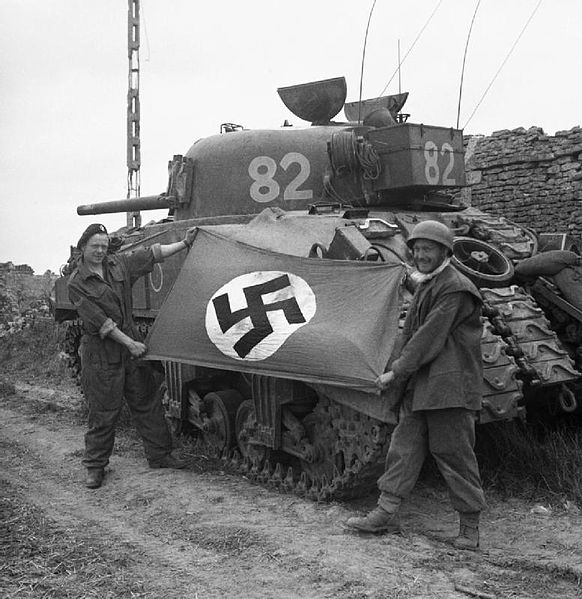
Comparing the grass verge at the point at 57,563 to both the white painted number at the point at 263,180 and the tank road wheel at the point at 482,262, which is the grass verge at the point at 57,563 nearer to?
the tank road wheel at the point at 482,262

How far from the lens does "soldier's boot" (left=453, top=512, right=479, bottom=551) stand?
4.77 m

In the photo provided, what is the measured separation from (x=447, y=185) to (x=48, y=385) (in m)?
7.14

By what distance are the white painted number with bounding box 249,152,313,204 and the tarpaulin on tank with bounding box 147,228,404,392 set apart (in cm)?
94

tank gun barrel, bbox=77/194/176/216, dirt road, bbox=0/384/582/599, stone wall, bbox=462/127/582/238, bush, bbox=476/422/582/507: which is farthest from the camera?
stone wall, bbox=462/127/582/238

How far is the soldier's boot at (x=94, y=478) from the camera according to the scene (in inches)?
258

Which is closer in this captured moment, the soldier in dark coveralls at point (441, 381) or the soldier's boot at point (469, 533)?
the soldier in dark coveralls at point (441, 381)

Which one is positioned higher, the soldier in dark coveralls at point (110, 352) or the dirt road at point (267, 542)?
the soldier in dark coveralls at point (110, 352)

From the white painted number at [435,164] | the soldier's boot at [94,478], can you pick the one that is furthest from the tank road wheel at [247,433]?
the white painted number at [435,164]

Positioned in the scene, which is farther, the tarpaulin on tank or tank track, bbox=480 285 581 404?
tank track, bbox=480 285 581 404

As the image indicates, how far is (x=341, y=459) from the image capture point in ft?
18.9

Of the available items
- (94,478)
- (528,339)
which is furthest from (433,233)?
(94,478)

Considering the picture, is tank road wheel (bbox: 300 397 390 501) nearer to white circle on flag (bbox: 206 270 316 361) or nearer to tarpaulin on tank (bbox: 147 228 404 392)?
tarpaulin on tank (bbox: 147 228 404 392)

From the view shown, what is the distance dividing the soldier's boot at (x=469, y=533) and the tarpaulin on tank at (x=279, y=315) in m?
0.88

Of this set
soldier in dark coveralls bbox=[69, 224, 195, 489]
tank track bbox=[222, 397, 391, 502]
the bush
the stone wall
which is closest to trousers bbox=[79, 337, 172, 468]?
soldier in dark coveralls bbox=[69, 224, 195, 489]
